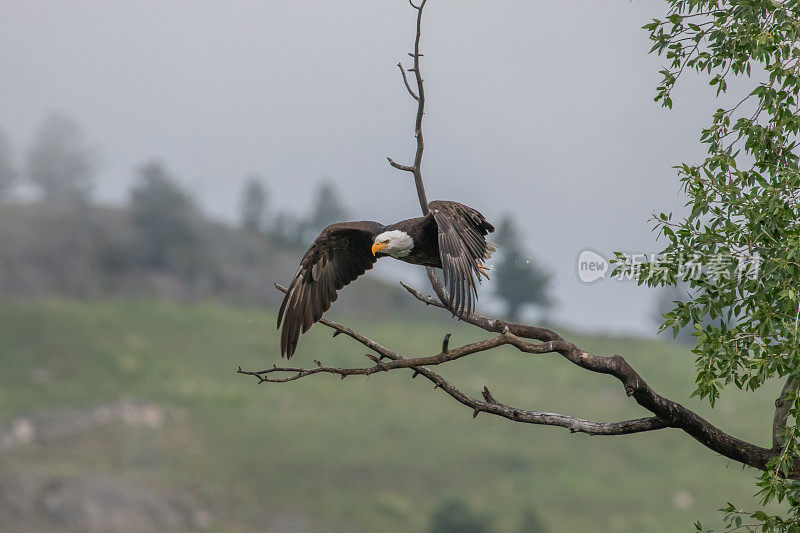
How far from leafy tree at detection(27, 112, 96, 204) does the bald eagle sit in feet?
327

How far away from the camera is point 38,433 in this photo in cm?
4888

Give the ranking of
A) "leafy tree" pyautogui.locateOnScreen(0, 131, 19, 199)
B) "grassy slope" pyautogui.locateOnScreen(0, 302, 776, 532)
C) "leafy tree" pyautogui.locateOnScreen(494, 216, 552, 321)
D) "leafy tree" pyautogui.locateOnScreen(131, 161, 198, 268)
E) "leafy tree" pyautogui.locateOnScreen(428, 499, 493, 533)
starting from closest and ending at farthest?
"leafy tree" pyautogui.locateOnScreen(428, 499, 493, 533), "grassy slope" pyautogui.locateOnScreen(0, 302, 776, 532), "leafy tree" pyautogui.locateOnScreen(494, 216, 552, 321), "leafy tree" pyautogui.locateOnScreen(131, 161, 198, 268), "leafy tree" pyautogui.locateOnScreen(0, 131, 19, 199)

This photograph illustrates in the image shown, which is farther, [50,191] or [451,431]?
[50,191]

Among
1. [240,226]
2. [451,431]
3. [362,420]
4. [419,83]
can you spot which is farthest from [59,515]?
[240,226]

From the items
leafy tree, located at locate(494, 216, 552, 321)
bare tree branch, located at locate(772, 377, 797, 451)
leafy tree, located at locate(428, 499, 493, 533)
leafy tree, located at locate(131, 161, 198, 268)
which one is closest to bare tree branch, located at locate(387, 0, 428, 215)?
bare tree branch, located at locate(772, 377, 797, 451)

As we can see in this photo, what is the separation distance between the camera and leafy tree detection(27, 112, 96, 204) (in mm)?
107000

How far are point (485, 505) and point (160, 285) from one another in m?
40.8

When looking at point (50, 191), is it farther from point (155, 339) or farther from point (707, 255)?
point (707, 255)

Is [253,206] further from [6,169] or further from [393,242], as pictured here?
[393,242]

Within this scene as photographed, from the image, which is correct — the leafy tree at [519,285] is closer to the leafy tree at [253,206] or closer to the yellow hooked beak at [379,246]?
the leafy tree at [253,206]

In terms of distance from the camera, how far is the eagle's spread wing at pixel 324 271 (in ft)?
31.9

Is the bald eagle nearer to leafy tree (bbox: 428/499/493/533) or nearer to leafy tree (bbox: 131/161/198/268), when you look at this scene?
leafy tree (bbox: 428/499/493/533)

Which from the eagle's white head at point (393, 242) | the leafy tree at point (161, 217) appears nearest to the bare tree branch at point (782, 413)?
the eagle's white head at point (393, 242)

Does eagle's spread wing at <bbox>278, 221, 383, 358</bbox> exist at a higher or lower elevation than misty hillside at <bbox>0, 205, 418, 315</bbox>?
lower
